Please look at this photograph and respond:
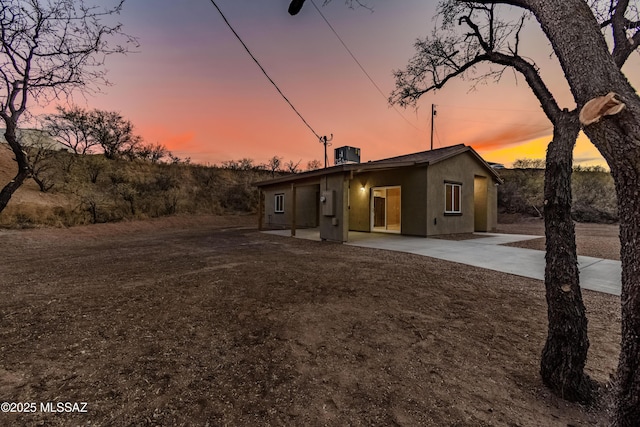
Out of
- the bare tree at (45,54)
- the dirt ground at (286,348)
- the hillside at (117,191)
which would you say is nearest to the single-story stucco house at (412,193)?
the dirt ground at (286,348)

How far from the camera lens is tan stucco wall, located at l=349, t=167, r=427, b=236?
1047 centimetres

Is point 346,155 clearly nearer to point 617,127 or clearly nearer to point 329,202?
point 329,202

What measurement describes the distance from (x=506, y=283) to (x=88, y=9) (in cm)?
951

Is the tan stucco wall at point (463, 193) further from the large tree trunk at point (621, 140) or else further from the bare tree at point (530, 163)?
the bare tree at point (530, 163)

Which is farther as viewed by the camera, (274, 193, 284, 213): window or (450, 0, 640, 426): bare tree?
(274, 193, 284, 213): window

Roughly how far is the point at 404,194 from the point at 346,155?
10.9 feet

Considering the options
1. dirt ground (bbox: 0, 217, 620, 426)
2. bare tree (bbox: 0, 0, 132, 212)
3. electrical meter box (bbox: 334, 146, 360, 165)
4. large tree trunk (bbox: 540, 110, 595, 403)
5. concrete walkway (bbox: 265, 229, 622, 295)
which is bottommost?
dirt ground (bbox: 0, 217, 620, 426)

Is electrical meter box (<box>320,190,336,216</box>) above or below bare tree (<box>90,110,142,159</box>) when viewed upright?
below

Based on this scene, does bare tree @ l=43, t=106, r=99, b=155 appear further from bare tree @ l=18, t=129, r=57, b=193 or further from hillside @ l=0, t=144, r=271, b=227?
hillside @ l=0, t=144, r=271, b=227

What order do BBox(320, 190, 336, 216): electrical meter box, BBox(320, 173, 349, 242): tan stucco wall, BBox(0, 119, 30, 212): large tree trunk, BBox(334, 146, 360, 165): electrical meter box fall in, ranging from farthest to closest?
A: BBox(334, 146, 360, 165): electrical meter box, BBox(320, 190, 336, 216): electrical meter box, BBox(320, 173, 349, 242): tan stucco wall, BBox(0, 119, 30, 212): large tree trunk

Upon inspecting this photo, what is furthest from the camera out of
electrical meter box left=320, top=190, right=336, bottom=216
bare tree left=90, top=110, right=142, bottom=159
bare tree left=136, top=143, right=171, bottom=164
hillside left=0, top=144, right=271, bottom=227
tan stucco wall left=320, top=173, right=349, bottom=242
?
bare tree left=136, top=143, right=171, bottom=164

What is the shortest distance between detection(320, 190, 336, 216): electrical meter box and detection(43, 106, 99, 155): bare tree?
1871 centimetres

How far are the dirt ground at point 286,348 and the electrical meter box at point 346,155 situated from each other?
8351mm

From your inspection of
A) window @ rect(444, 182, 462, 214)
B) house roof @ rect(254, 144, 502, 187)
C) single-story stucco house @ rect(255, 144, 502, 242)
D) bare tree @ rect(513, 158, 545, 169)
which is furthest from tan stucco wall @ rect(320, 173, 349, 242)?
bare tree @ rect(513, 158, 545, 169)
